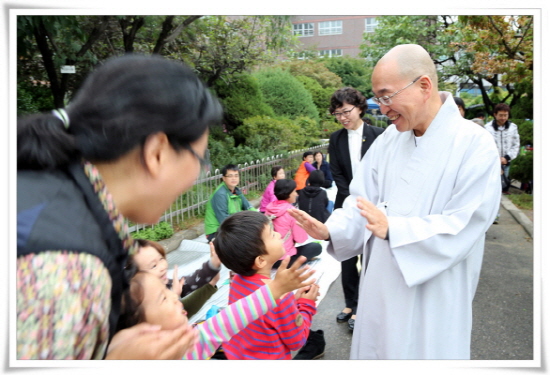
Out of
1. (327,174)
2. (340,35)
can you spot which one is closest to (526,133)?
(327,174)

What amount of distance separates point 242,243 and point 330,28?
139ft

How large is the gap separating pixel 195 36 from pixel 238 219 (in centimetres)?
868

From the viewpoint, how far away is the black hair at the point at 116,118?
0.92 metres

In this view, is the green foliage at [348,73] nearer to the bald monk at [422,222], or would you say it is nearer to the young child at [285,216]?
the young child at [285,216]

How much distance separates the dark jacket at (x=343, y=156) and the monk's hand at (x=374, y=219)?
2.04 metres

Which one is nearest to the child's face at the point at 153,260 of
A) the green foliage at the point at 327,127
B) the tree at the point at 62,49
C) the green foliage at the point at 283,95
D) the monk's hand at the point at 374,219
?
the monk's hand at the point at 374,219

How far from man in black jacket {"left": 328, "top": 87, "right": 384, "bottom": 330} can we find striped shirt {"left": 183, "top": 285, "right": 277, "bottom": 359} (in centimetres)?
228

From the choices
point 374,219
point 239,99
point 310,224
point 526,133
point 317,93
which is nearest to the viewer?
point 374,219

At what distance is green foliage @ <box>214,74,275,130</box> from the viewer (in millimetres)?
13281

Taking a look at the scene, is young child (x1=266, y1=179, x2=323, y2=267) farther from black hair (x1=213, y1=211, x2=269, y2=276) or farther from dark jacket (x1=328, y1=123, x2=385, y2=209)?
black hair (x1=213, y1=211, x2=269, y2=276)

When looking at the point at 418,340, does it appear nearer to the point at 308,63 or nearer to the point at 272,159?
the point at 272,159

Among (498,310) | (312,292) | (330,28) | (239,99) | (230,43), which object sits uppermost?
(330,28)

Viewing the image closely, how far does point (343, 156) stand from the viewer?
407 centimetres

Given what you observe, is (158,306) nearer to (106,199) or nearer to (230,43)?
(106,199)
